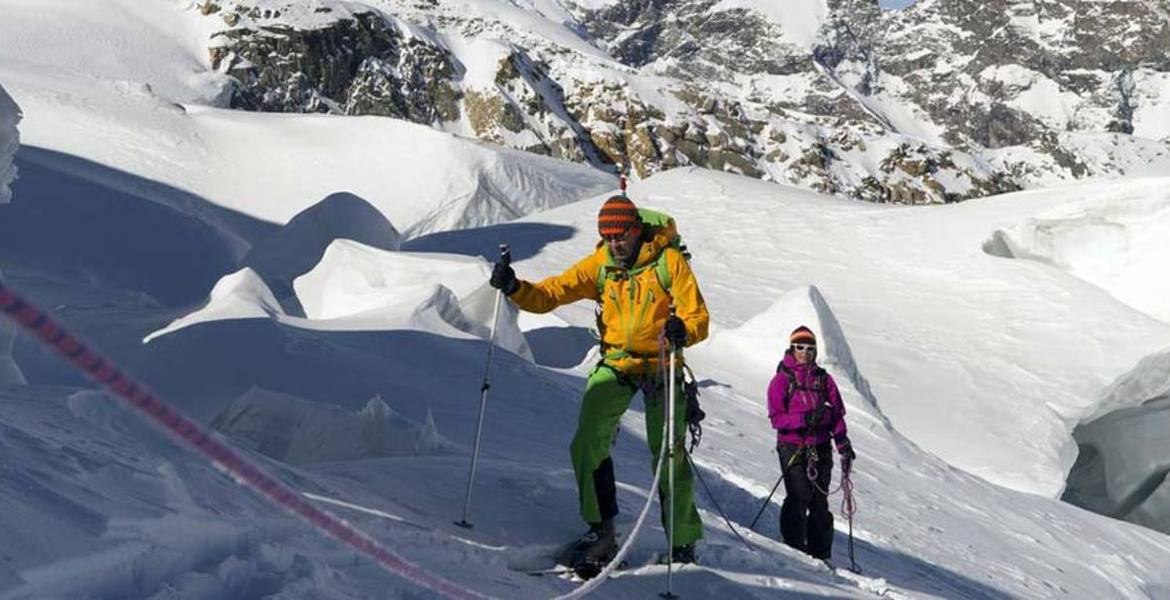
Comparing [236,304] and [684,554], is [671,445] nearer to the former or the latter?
[684,554]

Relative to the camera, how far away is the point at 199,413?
362 inches

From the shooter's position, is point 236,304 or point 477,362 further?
point 236,304

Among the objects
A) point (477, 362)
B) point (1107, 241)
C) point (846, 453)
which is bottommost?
point (846, 453)

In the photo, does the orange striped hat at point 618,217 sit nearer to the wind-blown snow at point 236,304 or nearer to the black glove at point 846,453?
the black glove at point 846,453

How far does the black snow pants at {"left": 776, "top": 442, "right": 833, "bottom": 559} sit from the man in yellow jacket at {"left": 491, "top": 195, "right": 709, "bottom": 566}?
6.29 ft

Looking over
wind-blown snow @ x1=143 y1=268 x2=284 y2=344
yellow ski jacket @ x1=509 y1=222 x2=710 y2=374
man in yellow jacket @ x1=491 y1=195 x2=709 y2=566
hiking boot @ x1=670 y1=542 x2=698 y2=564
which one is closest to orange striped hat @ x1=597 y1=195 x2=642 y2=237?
man in yellow jacket @ x1=491 y1=195 x2=709 y2=566

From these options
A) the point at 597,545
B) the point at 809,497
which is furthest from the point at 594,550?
the point at 809,497

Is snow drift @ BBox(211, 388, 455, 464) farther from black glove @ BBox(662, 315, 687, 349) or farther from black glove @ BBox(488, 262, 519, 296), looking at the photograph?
black glove @ BBox(662, 315, 687, 349)

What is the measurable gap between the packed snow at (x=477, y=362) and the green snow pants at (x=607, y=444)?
0.88 ft

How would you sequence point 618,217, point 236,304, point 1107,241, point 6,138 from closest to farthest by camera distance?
point 618,217
point 6,138
point 236,304
point 1107,241

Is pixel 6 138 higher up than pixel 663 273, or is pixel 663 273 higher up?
pixel 6 138

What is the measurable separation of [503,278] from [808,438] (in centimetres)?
268

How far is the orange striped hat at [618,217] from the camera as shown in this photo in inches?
221

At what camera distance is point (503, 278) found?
566 cm
